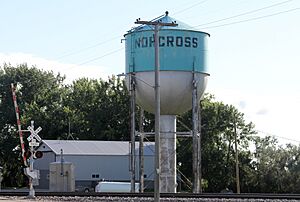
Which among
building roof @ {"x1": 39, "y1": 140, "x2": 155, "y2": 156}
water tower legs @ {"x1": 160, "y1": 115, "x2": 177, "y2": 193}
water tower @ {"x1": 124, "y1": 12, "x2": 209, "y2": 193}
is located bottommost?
water tower legs @ {"x1": 160, "y1": 115, "x2": 177, "y2": 193}

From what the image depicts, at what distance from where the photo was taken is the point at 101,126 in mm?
69938

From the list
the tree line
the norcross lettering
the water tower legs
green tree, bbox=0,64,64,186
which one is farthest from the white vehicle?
green tree, bbox=0,64,64,186

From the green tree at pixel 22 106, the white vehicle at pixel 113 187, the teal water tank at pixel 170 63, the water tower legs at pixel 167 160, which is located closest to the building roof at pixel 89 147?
the green tree at pixel 22 106

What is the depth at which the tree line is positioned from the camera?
64.4 metres

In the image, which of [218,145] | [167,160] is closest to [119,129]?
[218,145]

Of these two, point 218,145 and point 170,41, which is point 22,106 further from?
point 170,41

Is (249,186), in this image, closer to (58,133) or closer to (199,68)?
(58,133)

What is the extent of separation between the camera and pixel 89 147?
58.4 metres

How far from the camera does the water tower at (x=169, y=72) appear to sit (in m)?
→ 34.9

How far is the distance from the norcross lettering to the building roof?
22.0 metres

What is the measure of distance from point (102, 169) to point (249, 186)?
49.1ft

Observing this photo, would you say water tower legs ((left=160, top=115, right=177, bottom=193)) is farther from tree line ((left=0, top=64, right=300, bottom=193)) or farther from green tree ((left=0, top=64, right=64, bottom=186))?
green tree ((left=0, top=64, right=64, bottom=186))

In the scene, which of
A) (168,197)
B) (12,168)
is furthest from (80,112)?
(168,197)

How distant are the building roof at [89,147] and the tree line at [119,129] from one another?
234 inches
